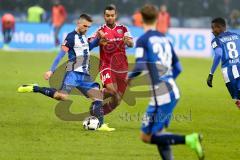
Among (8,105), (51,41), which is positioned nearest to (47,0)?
(51,41)

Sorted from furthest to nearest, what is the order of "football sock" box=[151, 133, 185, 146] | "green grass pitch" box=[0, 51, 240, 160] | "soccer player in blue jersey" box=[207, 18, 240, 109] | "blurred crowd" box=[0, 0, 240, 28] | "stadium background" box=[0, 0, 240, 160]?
1. "blurred crowd" box=[0, 0, 240, 28]
2. "soccer player in blue jersey" box=[207, 18, 240, 109]
3. "stadium background" box=[0, 0, 240, 160]
4. "green grass pitch" box=[0, 51, 240, 160]
5. "football sock" box=[151, 133, 185, 146]

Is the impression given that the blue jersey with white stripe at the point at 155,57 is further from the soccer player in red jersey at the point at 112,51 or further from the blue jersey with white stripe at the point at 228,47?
the blue jersey with white stripe at the point at 228,47

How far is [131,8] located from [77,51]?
87.0ft

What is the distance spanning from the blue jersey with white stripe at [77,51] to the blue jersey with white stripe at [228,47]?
98.5 inches

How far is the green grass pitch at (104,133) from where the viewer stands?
12.4 m

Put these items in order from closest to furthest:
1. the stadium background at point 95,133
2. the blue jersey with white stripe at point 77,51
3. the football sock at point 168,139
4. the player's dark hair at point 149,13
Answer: the football sock at point 168,139 < the player's dark hair at point 149,13 < the stadium background at point 95,133 < the blue jersey with white stripe at point 77,51

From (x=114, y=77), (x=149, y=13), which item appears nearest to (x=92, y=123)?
(x=114, y=77)

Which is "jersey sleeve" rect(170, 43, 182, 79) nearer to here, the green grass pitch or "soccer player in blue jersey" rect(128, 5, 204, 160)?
"soccer player in blue jersey" rect(128, 5, 204, 160)

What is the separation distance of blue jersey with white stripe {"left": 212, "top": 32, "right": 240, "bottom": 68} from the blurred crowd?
81.2ft

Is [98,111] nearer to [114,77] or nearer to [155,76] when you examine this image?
[114,77]

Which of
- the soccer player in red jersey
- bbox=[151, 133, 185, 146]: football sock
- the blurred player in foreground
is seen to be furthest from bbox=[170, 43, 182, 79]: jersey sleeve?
the blurred player in foreground

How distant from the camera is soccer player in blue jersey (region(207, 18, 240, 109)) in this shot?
1530cm

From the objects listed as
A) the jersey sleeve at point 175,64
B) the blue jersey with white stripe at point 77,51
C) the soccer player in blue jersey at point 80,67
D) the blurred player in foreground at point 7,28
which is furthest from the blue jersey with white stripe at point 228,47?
the blurred player in foreground at point 7,28

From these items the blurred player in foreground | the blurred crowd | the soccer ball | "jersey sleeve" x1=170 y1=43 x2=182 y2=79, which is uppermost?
the blurred crowd
